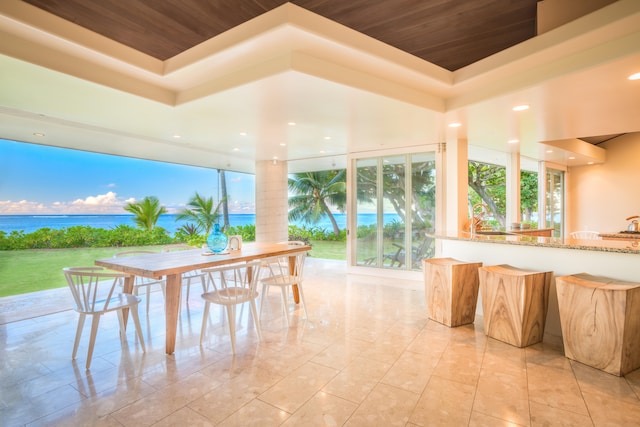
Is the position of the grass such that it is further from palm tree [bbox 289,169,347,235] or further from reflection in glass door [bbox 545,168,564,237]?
reflection in glass door [bbox 545,168,564,237]

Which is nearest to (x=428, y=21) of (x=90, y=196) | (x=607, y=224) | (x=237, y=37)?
(x=237, y=37)

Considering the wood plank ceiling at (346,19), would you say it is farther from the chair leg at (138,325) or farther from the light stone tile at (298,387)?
the light stone tile at (298,387)

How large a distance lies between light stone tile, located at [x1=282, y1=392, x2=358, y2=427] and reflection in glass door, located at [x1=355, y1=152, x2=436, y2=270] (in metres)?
4.01

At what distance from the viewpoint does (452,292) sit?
3441mm

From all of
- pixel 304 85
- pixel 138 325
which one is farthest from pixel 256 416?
pixel 304 85

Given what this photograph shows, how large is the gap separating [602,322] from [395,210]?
374cm

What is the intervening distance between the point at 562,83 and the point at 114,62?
389 cm

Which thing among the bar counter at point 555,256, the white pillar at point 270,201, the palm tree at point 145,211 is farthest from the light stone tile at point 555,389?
the palm tree at point 145,211

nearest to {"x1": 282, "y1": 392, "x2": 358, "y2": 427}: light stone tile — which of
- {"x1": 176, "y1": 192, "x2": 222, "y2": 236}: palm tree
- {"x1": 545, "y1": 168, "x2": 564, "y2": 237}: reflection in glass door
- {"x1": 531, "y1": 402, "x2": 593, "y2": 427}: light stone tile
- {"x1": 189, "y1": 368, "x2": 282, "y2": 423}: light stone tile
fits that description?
{"x1": 189, "y1": 368, "x2": 282, "y2": 423}: light stone tile

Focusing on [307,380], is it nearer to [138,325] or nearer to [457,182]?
[138,325]

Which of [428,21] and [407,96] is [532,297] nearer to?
[407,96]

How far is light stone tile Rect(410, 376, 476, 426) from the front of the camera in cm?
187

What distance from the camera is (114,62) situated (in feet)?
9.09

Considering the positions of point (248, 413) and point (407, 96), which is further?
point (407, 96)
